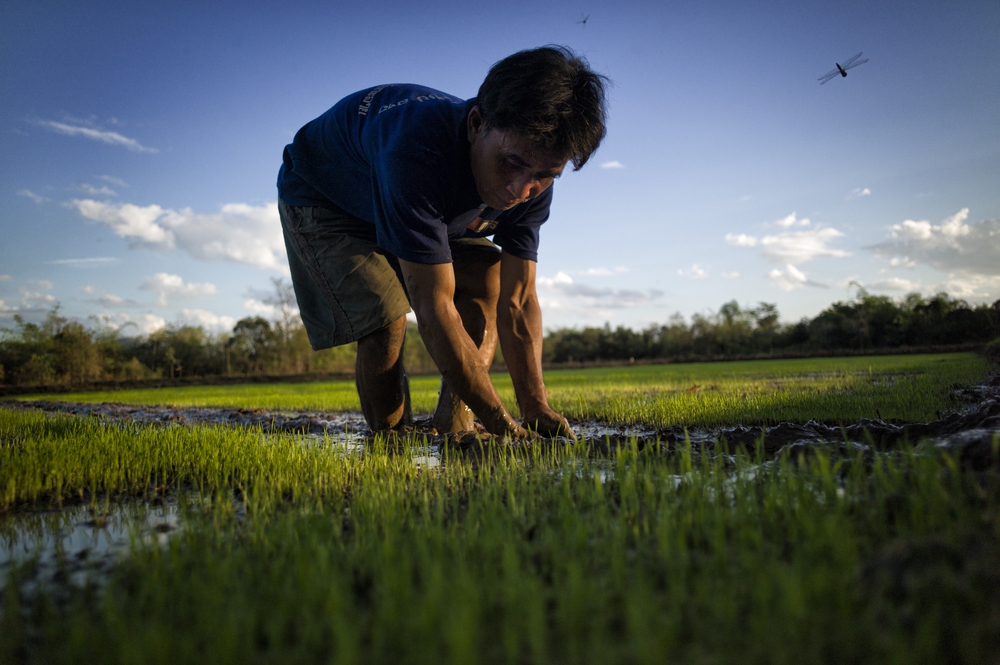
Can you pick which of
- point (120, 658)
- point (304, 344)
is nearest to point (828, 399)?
point (120, 658)

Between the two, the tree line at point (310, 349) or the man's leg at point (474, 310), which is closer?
the man's leg at point (474, 310)

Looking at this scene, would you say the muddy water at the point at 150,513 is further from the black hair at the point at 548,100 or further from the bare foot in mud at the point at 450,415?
the black hair at the point at 548,100

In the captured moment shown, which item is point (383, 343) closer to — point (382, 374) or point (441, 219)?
point (382, 374)

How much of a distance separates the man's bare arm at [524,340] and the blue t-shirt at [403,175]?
0.42 feet

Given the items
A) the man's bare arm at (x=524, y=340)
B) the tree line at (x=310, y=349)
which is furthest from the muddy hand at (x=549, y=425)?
the tree line at (x=310, y=349)

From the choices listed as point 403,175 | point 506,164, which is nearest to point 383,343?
point 403,175

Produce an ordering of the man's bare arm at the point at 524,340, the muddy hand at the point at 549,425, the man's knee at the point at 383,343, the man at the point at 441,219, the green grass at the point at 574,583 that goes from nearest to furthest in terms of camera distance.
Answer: the green grass at the point at 574,583
the man at the point at 441,219
the muddy hand at the point at 549,425
the man's bare arm at the point at 524,340
the man's knee at the point at 383,343

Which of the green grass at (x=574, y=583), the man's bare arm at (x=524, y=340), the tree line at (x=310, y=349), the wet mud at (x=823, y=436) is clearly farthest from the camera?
the tree line at (x=310, y=349)

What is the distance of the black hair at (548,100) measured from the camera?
2.16 m

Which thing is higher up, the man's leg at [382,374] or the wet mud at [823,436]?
the man's leg at [382,374]

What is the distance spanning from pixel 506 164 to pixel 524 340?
1164 mm

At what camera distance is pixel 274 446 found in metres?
2.75

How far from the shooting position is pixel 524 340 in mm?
3186

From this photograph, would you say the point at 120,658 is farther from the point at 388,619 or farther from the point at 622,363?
the point at 622,363
